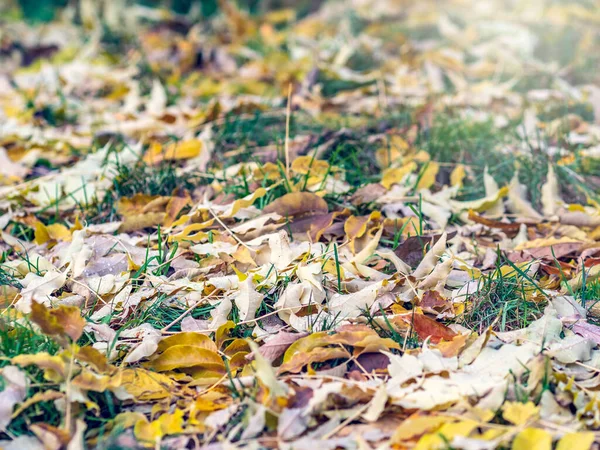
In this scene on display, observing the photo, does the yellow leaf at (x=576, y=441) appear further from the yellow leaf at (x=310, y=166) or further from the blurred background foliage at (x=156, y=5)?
the blurred background foliage at (x=156, y=5)

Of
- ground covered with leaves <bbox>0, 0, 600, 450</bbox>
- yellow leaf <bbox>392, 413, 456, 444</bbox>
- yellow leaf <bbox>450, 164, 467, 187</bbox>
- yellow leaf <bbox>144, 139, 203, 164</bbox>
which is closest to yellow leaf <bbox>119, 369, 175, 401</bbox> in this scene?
ground covered with leaves <bbox>0, 0, 600, 450</bbox>

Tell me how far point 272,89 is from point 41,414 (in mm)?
2810

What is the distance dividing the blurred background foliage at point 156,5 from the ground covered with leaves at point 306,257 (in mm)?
2047

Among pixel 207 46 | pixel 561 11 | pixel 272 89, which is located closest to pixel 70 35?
pixel 207 46

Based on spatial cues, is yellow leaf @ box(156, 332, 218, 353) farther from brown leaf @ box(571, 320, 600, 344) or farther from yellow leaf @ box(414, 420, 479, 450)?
brown leaf @ box(571, 320, 600, 344)

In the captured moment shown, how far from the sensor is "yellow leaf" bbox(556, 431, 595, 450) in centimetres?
125

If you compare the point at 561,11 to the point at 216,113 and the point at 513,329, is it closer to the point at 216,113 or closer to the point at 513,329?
the point at 216,113

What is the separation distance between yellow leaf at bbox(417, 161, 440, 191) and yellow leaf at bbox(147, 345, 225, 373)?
48.7 inches

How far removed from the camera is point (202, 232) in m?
2.18

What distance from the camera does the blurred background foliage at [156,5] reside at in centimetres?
609

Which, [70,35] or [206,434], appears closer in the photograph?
[206,434]

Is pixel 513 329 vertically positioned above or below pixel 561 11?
below

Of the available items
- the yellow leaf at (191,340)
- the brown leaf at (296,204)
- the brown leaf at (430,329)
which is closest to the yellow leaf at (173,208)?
the brown leaf at (296,204)

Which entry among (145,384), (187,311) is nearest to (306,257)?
(187,311)
